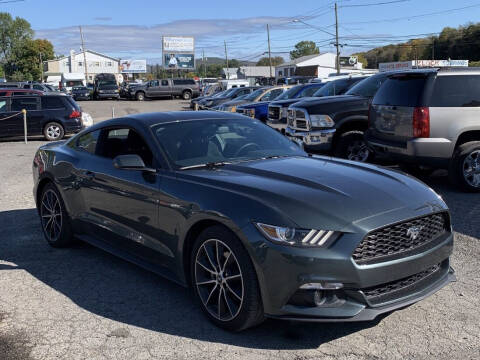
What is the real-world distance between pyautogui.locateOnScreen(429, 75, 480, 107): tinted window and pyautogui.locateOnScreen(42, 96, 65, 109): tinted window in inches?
545

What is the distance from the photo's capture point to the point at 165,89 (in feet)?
160

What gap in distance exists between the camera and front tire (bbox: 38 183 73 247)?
5809 millimetres

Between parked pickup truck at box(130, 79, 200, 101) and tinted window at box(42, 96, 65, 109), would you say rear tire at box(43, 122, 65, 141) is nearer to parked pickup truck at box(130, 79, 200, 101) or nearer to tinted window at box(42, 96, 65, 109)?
tinted window at box(42, 96, 65, 109)

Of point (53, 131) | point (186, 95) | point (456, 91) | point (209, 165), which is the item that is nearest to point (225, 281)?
point (209, 165)

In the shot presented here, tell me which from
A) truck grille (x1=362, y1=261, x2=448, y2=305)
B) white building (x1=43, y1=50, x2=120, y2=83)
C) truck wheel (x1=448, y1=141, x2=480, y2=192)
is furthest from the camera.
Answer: white building (x1=43, y1=50, x2=120, y2=83)

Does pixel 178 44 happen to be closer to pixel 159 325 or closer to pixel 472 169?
pixel 472 169

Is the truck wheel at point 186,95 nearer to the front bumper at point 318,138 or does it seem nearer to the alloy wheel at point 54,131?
the alloy wheel at point 54,131

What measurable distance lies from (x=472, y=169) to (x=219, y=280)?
5.67m

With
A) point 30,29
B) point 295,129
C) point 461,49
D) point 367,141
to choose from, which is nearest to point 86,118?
point 295,129

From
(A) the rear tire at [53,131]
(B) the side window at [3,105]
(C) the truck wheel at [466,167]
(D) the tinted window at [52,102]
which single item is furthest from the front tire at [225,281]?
(B) the side window at [3,105]

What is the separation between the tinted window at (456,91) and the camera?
312 inches

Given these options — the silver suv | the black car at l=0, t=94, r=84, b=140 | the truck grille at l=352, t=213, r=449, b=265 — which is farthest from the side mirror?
the black car at l=0, t=94, r=84, b=140

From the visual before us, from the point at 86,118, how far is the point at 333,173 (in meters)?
16.4

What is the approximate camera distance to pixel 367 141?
8984mm
